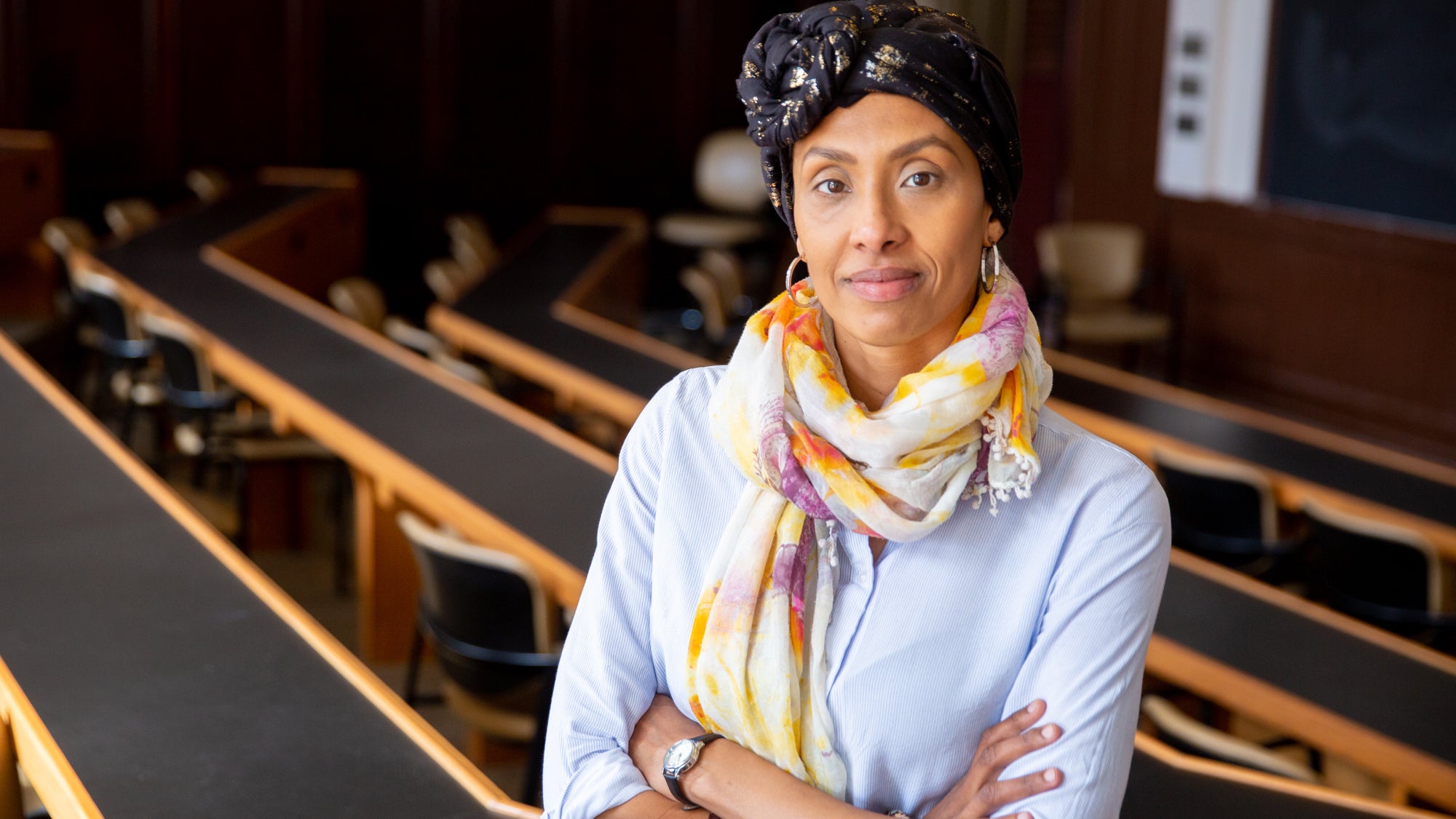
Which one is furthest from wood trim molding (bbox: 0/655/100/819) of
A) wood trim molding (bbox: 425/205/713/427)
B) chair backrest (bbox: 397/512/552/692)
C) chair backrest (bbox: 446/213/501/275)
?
chair backrest (bbox: 446/213/501/275)

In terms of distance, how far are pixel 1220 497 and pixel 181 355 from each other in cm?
299

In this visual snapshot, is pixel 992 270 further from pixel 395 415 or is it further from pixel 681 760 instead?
pixel 395 415

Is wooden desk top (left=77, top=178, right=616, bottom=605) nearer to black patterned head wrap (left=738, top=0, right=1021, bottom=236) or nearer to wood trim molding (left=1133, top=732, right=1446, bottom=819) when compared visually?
wood trim molding (left=1133, top=732, right=1446, bottom=819)

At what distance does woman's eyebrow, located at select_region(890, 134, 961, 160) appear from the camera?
1163mm

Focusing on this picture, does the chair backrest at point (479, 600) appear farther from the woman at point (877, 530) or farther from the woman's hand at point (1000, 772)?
the woman's hand at point (1000, 772)

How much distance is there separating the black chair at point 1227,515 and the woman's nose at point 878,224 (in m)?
2.42

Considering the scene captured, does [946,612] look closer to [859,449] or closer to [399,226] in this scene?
[859,449]

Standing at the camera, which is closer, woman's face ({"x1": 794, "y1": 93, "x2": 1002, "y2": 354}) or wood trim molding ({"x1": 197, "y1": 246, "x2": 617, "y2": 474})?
woman's face ({"x1": 794, "y1": 93, "x2": 1002, "y2": 354})

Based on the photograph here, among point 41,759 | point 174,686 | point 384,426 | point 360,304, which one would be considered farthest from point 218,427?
point 41,759

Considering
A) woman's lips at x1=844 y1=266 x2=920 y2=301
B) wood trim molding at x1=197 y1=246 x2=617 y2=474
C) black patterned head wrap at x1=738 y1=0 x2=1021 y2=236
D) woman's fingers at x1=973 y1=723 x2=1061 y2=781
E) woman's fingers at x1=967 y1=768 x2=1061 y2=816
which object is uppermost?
black patterned head wrap at x1=738 y1=0 x2=1021 y2=236

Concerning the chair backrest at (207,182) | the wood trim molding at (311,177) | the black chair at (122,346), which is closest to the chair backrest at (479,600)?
the black chair at (122,346)

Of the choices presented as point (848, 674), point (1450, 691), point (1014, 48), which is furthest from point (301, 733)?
point (1014, 48)

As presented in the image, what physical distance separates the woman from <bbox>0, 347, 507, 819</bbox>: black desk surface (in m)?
0.40

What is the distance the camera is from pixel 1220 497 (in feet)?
11.2
